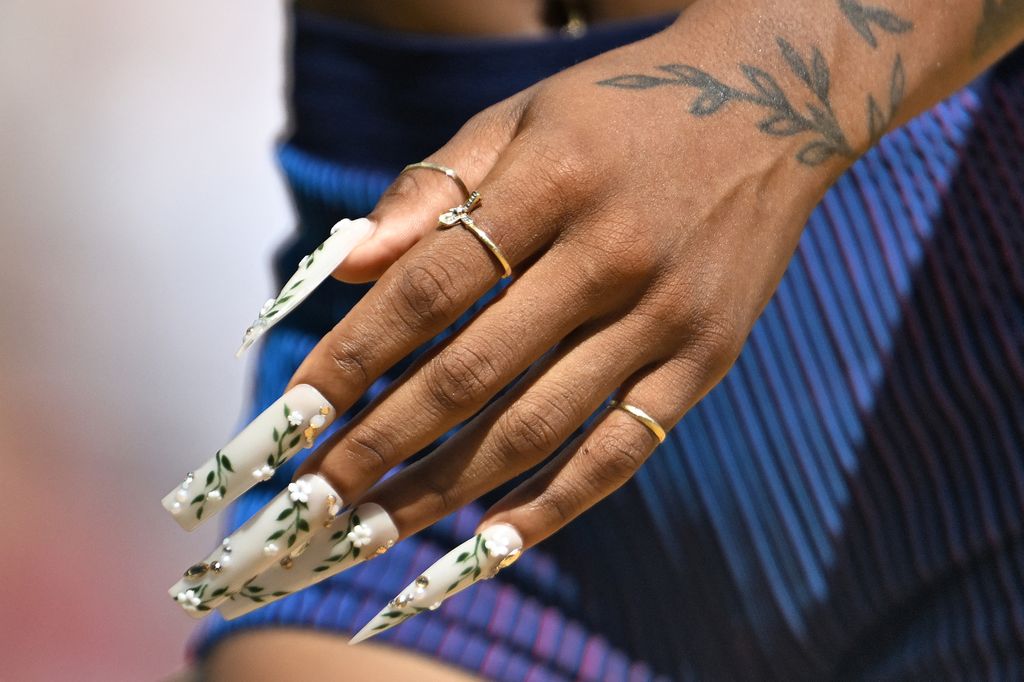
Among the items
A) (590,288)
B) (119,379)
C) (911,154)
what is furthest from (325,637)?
(119,379)

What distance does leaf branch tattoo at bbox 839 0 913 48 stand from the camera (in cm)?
61

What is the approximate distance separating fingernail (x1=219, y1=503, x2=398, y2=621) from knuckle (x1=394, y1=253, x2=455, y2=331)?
0.11m

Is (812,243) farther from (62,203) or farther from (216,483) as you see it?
(62,203)

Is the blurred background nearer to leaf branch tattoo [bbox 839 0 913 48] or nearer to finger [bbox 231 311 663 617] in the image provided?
finger [bbox 231 311 663 617]

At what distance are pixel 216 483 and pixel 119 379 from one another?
1353 mm

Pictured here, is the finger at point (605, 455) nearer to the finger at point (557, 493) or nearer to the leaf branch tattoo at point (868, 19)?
the finger at point (557, 493)

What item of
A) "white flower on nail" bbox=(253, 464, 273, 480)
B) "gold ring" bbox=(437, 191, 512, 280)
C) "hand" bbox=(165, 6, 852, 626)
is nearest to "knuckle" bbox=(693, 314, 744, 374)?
"hand" bbox=(165, 6, 852, 626)

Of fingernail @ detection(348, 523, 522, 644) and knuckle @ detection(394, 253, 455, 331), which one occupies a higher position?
knuckle @ detection(394, 253, 455, 331)

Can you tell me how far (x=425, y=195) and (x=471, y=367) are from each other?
9cm

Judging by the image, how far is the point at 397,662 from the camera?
803 mm

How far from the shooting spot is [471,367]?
0.52 meters

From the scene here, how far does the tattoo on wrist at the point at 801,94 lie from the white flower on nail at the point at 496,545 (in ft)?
0.80

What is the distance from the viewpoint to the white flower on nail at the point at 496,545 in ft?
1.83

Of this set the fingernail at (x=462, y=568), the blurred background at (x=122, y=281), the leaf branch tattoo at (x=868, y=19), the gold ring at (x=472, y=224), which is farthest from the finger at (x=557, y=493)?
the blurred background at (x=122, y=281)
